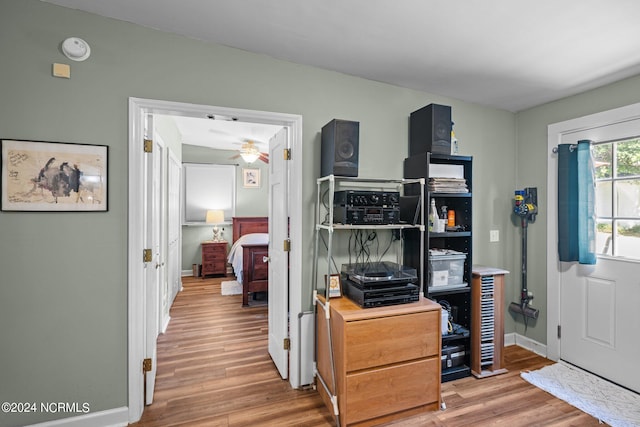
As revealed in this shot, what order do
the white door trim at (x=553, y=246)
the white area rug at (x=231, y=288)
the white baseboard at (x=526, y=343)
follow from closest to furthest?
the white door trim at (x=553, y=246) → the white baseboard at (x=526, y=343) → the white area rug at (x=231, y=288)

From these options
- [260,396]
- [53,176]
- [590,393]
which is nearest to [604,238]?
[590,393]

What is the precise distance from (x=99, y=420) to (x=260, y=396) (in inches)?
40.3

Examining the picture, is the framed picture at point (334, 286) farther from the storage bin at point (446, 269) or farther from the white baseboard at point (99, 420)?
the white baseboard at point (99, 420)

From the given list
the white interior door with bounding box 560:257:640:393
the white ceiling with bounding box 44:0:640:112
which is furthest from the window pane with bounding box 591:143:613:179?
the white interior door with bounding box 560:257:640:393

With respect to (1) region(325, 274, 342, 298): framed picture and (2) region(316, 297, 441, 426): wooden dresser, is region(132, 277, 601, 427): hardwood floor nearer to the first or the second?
(2) region(316, 297, 441, 426): wooden dresser

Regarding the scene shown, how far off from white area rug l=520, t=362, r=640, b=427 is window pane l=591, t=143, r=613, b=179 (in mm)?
1661

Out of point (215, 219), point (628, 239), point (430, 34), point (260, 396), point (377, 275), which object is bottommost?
point (260, 396)

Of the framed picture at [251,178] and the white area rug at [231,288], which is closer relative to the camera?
the white area rug at [231,288]

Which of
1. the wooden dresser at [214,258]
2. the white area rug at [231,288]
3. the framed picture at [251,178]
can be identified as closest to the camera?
the white area rug at [231,288]

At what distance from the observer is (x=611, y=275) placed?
248cm

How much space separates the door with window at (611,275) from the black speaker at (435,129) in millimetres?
1228

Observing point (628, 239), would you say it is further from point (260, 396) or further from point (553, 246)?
point (260, 396)

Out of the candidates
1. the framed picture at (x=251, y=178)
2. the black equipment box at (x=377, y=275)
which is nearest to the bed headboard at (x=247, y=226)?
the framed picture at (x=251, y=178)

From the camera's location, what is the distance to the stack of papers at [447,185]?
2485 millimetres
